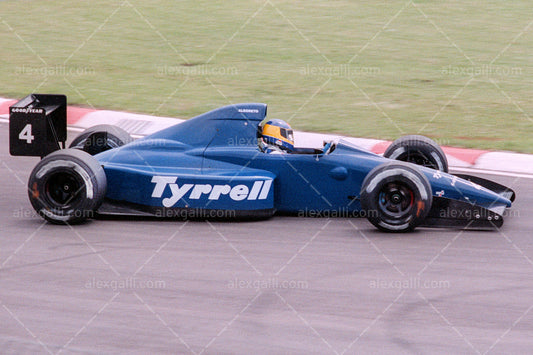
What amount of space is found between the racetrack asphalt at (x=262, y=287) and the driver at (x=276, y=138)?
2.21ft

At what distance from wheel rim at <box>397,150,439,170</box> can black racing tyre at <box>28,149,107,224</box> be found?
3.04 metres

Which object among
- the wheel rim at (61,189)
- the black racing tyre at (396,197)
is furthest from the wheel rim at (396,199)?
the wheel rim at (61,189)

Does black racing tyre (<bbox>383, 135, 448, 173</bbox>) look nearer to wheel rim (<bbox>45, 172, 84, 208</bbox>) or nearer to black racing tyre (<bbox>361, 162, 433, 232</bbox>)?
black racing tyre (<bbox>361, 162, 433, 232</bbox>)

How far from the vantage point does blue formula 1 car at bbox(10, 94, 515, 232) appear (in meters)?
7.63

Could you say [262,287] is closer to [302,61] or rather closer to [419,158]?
[419,158]

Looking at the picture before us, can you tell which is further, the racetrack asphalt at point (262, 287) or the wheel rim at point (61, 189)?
the wheel rim at point (61, 189)

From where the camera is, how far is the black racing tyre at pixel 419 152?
29.5 ft

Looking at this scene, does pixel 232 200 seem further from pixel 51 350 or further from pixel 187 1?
pixel 187 1

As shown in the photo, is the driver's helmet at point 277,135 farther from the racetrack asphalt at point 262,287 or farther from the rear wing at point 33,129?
the rear wing at point 33,129

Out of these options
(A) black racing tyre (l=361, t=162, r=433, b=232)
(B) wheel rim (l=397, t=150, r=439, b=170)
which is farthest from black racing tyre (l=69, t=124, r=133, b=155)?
(A) black racing tyre (l=361, t=162, r=433, b=232)

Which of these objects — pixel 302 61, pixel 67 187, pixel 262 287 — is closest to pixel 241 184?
pixel 67 187

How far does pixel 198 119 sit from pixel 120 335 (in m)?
3.21

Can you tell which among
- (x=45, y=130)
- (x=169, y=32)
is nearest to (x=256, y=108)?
(x=45, y=130)

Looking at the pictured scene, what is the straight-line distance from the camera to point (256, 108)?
830 centimetres
